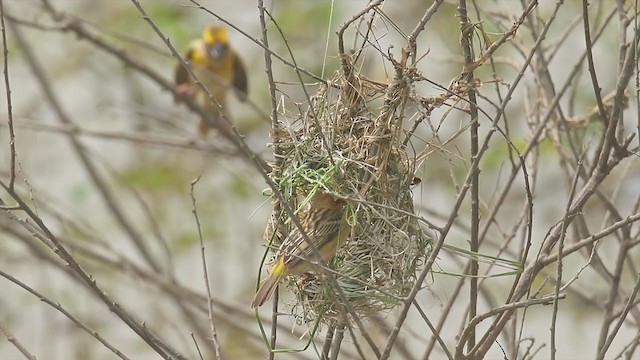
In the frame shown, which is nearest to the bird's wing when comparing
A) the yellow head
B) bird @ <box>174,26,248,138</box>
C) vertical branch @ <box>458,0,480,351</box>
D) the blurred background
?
vertical branch @ <box>458,0,480,351</box>

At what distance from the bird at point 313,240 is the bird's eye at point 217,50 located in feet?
17.0

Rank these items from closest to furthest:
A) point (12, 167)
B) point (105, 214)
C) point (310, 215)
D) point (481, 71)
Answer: point (12, 167) < point (310, 215) < point (481, 71) < point (105, 214)

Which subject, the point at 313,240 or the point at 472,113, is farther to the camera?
the point at 313,240

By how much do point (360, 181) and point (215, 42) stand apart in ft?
17.2

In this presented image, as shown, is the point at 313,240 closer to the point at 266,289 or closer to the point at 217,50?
the point at 266,289

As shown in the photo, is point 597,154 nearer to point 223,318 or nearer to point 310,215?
point 310,215

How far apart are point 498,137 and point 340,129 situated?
4375mm

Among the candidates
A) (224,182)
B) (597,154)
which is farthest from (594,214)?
(597,154)

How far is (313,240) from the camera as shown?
2.60 m

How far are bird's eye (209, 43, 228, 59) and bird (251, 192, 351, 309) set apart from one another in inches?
204

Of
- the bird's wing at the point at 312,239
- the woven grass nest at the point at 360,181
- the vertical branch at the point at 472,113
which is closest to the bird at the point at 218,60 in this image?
the woven grass nest at the point at 360,181

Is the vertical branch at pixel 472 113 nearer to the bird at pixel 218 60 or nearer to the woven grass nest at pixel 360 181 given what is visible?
the woven grass nest at pixel 360 181

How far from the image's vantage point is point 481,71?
259 inches

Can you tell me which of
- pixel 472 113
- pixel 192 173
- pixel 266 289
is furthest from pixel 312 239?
pixel 192 173
